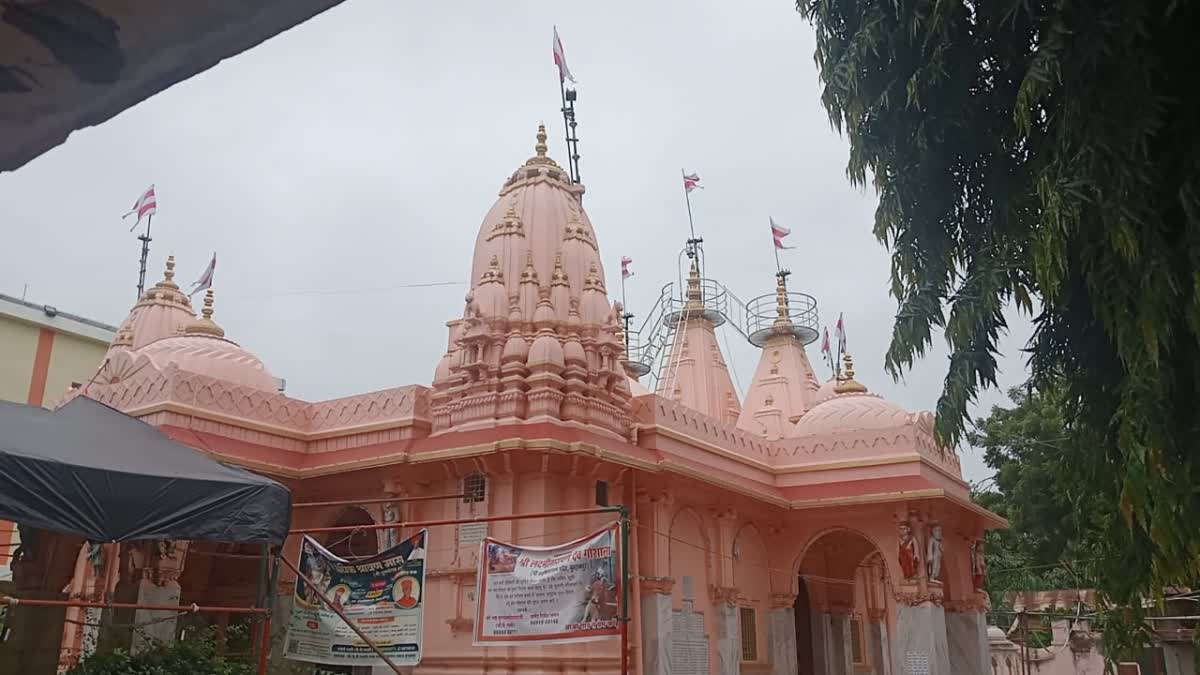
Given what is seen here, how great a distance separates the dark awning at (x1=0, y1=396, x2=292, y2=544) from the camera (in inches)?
294

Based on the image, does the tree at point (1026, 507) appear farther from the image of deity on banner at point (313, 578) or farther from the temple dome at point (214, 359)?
the image of deity on banner at point (313, 578)

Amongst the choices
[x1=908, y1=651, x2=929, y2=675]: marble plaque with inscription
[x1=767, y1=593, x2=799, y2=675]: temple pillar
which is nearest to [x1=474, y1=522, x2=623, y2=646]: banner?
[x1=908, y1=651, x2=929, y2=675]: marble plaque with inscription

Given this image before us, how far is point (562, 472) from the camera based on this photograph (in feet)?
44.7

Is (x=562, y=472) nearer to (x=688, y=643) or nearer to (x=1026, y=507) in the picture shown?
(x=688, y=643)

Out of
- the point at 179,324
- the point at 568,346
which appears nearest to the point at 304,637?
the point at 568,346

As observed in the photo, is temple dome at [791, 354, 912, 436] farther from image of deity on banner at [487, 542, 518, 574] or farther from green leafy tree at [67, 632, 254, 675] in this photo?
green leafy tree at [67, 632, 254, 675]

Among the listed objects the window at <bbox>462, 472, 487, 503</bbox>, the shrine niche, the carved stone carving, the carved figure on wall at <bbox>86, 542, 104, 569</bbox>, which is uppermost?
the window at <bbox>462, 472, 487, 503</bbox>

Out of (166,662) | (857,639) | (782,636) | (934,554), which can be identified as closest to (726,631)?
(782,636)

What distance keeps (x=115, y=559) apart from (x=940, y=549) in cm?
1266

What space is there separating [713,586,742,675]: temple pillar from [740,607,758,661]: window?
2.69 feet

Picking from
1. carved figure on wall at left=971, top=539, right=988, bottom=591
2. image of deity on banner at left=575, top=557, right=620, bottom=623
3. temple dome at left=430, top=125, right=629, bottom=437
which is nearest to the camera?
image of deity on banner at left=575, top=557, right=620, bottom=623

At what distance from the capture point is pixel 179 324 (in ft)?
67.4

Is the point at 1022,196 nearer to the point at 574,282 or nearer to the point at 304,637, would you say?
the point at 304,637

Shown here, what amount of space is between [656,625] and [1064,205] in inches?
370
